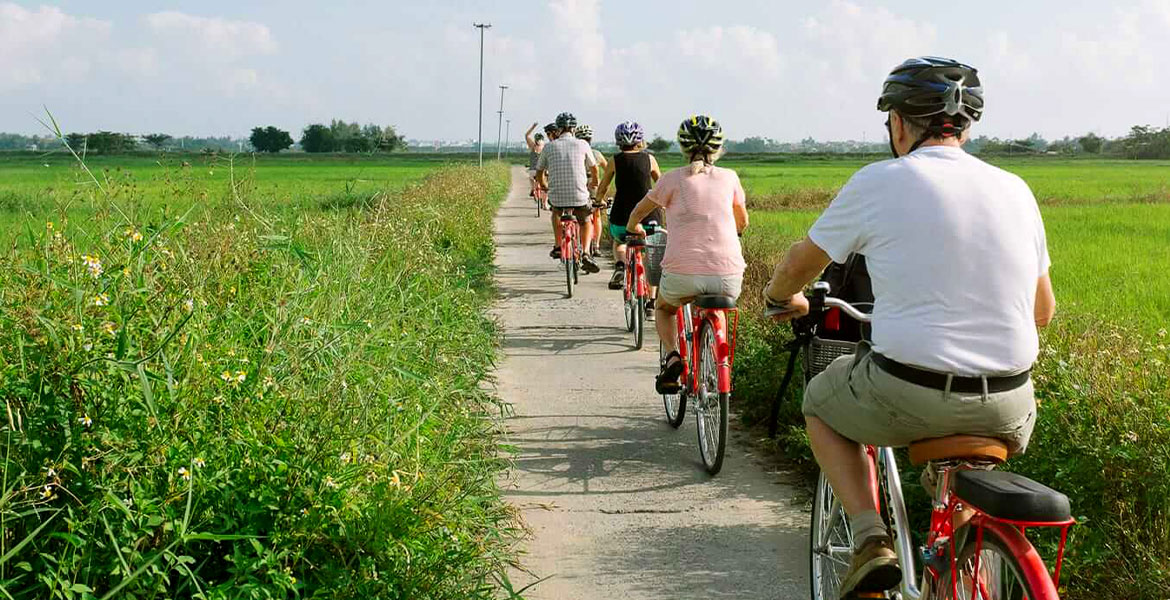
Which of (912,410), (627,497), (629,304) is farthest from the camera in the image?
(629,304)

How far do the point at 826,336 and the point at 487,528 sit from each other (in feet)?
5.95

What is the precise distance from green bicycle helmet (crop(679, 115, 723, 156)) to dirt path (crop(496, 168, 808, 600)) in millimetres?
1740

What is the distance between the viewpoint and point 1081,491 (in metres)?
4.28

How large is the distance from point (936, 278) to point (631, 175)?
7.53m

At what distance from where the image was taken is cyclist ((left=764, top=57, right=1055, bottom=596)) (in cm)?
264

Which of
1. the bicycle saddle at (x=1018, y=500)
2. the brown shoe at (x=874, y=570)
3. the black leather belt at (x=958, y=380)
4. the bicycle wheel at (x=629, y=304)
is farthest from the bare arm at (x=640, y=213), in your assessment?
the bicycle saddle at (x=1018, y=500)

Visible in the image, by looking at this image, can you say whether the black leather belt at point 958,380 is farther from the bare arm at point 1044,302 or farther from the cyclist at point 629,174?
the cyclist at point 629,174

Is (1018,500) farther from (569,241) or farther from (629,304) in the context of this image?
(569,241)

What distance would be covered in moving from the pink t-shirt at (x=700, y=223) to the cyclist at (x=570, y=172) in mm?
6214

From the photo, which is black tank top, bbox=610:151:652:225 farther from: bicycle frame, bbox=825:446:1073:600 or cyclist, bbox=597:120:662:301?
bicycle frame, bbox=825:446:1073:600

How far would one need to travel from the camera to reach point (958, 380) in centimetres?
265

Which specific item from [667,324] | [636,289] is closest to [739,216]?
[667,324]

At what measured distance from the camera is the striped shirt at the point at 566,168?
40.9ft

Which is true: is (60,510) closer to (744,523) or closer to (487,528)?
(487,528)
